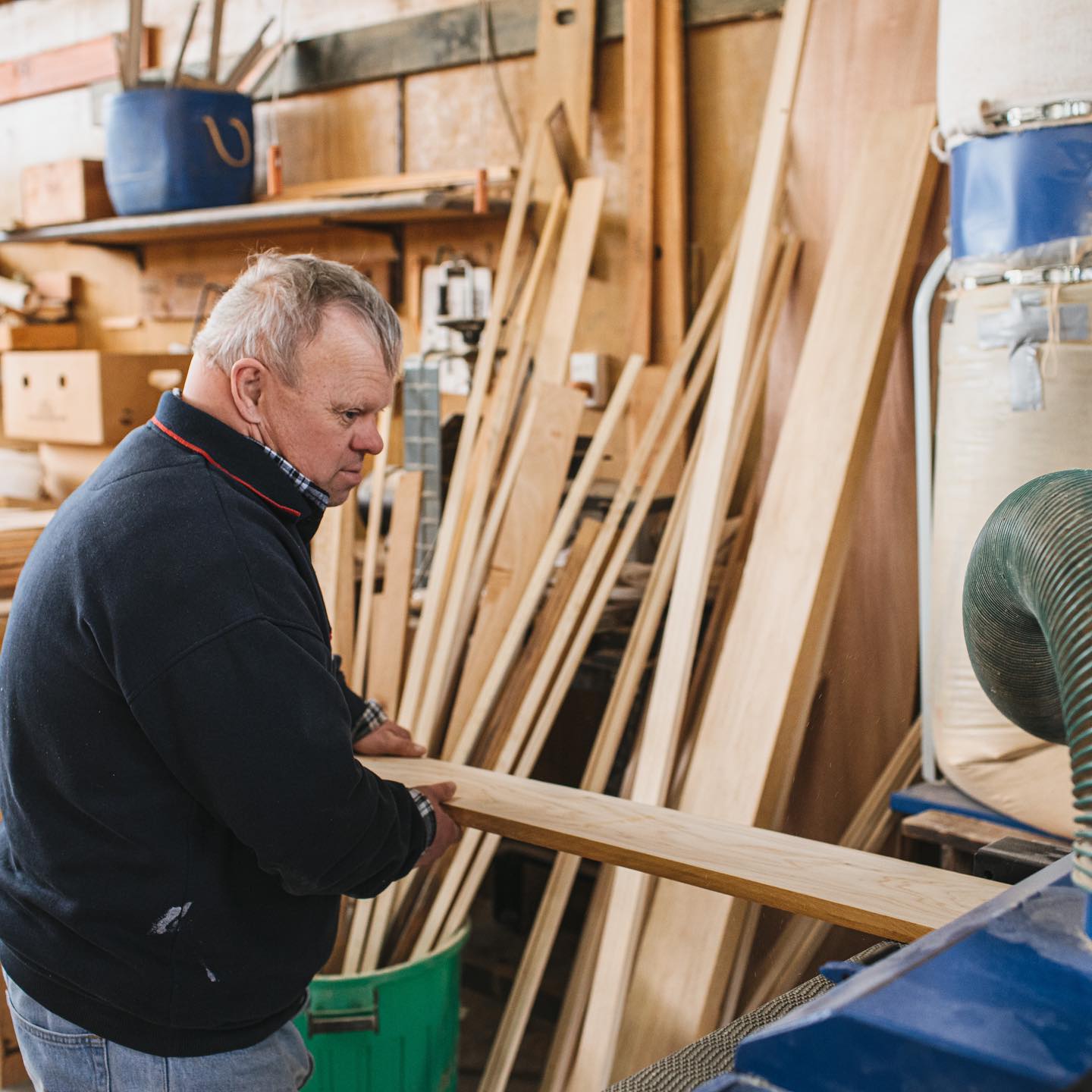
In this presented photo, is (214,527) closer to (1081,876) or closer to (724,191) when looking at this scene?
(1081,876)

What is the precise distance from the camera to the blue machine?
0.70 meters

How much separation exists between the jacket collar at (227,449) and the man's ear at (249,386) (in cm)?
3

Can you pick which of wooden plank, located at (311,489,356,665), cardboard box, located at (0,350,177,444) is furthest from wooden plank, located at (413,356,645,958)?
cardboard box, located at (0,350,177,444)

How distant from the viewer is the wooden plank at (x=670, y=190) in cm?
320

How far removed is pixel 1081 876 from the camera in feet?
2.81

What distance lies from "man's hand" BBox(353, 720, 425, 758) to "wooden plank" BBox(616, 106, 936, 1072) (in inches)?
22.0

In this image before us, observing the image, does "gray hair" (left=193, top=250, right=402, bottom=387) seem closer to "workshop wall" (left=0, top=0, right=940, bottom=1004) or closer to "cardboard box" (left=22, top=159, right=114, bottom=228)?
"workshop wall" (left=0, top=0, right=940, bottom=1004)

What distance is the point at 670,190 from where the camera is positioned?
3.26m

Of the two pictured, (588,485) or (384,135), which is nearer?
(588,485)

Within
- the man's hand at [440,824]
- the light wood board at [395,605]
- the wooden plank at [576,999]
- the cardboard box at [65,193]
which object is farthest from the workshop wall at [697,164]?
the man's hand at [440,824]

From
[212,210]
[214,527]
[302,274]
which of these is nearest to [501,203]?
[212,210]

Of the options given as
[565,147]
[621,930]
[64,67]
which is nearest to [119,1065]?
[621,930]

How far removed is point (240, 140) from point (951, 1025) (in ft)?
12.7

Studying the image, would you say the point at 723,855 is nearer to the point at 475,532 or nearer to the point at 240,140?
the point at 475,532
